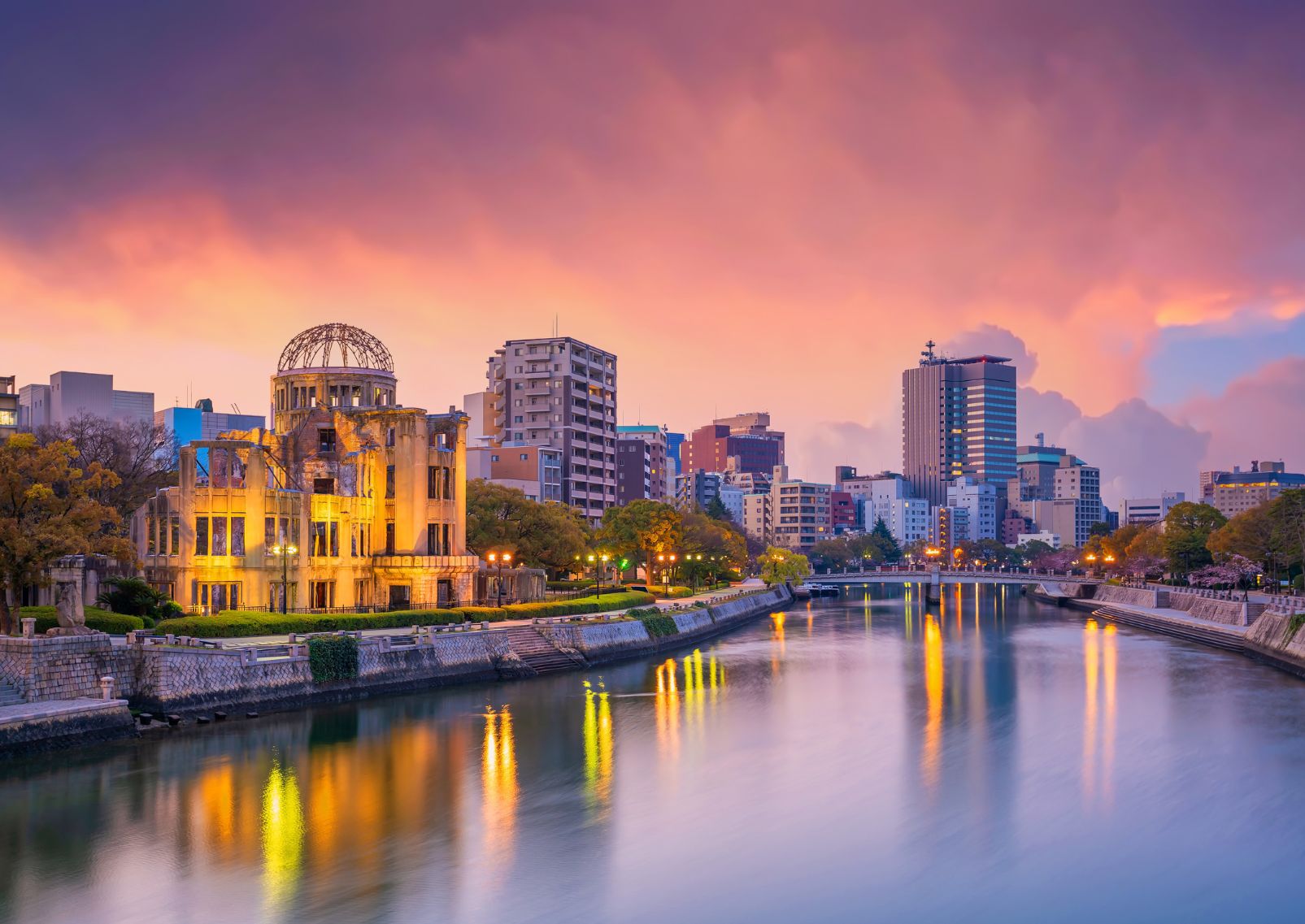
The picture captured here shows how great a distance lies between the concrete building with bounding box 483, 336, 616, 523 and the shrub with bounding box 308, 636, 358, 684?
89546 millimetres

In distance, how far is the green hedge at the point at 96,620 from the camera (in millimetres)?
49781

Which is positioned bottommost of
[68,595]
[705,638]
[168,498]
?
[705,638]

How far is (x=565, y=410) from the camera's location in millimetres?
149625

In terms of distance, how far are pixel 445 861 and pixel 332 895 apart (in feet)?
12.7

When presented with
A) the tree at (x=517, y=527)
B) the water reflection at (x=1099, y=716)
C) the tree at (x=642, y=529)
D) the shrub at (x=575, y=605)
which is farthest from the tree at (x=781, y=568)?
the tree at (x=517, y=527)

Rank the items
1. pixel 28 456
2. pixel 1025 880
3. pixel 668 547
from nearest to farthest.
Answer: pixel 1025 880
pixel 28 456
pixel 668 547

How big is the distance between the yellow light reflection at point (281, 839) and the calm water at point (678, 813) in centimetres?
11

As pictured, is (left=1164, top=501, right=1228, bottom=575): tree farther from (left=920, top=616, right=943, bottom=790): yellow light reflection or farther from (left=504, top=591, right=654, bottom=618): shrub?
(left=504, top=591, right=654, bottom=618): shrub

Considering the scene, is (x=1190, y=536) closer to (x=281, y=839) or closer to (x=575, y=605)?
(x=575, y=605)

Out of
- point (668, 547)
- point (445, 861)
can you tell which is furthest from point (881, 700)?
point (668, 547)

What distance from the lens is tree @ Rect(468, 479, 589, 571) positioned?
295ft

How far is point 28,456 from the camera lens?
4556 centimetres

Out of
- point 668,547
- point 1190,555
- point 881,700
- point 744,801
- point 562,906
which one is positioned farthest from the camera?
point 1190,555

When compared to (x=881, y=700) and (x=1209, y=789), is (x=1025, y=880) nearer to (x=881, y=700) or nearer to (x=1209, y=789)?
(x=1209, y=789)
